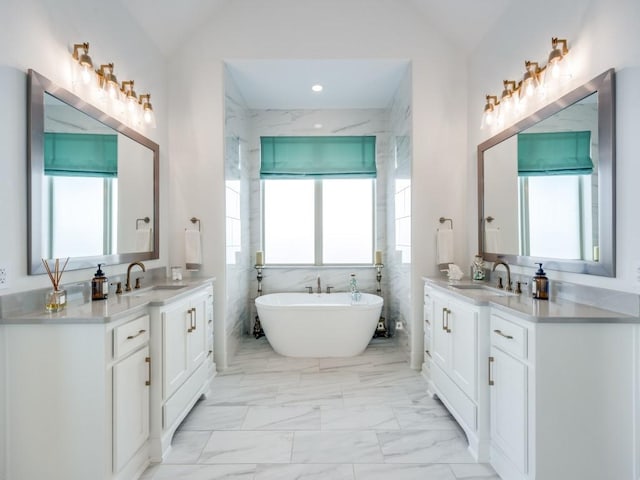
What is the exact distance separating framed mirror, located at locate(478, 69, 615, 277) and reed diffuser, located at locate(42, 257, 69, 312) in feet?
8.49

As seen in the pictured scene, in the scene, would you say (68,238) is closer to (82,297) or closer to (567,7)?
(82,297)

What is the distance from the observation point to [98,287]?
82.3 inches

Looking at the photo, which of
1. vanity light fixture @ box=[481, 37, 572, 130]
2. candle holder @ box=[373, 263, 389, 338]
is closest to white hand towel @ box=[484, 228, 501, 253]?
vanity light fixture @ box=[481, 37, 572, 130]

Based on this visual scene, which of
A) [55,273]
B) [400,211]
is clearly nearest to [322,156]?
[400,211]

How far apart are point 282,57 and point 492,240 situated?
2.43m

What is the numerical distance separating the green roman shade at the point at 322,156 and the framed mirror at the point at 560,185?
186 centimetres

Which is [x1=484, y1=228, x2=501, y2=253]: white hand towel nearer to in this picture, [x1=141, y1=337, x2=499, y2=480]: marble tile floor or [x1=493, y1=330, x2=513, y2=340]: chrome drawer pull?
[x1=493, y1=330, x2=513, y2=340]: chrome drawer pull

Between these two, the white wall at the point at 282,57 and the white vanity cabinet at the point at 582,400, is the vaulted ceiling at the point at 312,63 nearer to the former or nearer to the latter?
the white wall at the point at 282,57

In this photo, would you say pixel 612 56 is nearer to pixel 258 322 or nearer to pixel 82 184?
pixel 82 184

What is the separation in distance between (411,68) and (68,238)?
3052mm

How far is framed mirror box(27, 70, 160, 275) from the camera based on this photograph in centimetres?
179

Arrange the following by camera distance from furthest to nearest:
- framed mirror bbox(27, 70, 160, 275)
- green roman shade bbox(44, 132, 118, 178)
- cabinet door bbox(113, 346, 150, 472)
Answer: green roman shade bbox(44, 132, 118, 178) → framed mirror bbox(27, 70, 160, 275) → cabinet door bbox(113, 346, 150, 472)

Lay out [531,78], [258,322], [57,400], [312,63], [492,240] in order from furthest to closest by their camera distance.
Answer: [258,322], [312,63], [492,240], [531,78], [57,400]

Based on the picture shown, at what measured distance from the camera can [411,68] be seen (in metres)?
3.42
